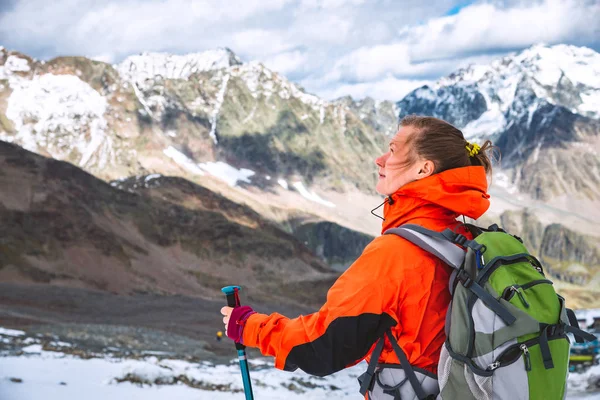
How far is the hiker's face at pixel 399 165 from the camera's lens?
8.71 feet

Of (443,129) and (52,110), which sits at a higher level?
(52,110)

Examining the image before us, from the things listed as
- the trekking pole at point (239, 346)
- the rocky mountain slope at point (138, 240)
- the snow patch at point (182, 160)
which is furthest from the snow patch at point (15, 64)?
the trekking pole at point (239, 346)

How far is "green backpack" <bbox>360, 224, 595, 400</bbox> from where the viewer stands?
216cm

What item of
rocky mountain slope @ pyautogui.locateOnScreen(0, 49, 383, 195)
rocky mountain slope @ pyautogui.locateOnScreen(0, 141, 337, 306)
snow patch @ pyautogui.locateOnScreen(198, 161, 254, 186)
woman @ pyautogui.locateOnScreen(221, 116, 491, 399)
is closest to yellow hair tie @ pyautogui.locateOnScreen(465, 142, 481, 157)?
woman @ pyautogui.locateOnScreen(221, 116, 491, 399)

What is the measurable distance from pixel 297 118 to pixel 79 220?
105m

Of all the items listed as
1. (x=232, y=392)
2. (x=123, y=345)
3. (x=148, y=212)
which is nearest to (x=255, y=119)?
(x=148, y=212)

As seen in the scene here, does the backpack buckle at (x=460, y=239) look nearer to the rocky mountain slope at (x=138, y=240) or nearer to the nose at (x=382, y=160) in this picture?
the nose at (x=382, y=160)

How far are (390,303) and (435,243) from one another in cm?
26

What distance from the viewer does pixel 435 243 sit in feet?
7.78

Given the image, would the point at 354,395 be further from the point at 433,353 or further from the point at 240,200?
the point at 240,200

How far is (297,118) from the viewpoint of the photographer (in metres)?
151

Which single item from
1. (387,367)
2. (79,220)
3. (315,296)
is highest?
(79,220)

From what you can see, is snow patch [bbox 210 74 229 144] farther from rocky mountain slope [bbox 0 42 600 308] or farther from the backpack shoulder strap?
the backpack shoulder strap

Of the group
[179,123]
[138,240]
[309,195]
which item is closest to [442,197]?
[138,240]
